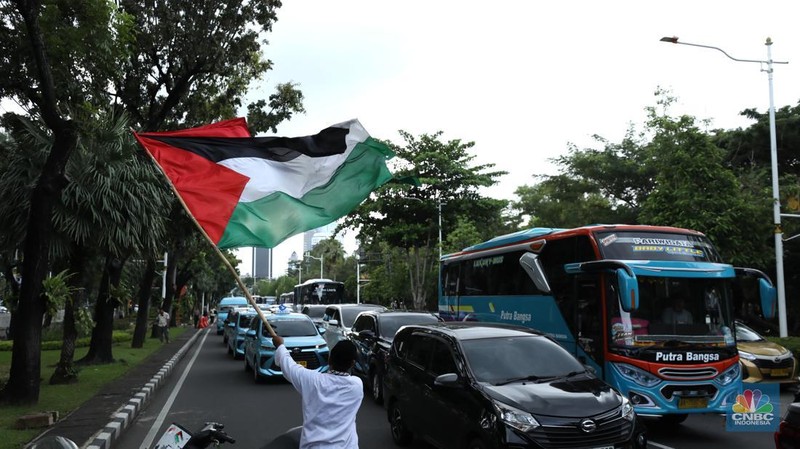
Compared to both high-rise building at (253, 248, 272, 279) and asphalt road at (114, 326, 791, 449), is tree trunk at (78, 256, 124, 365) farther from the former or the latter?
high-rise building at (253, 248, 272, 279)

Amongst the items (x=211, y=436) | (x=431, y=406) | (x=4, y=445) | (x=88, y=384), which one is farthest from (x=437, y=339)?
(x=88, y=384)

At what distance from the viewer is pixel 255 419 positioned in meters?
10.3

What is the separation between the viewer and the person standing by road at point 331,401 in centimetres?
385

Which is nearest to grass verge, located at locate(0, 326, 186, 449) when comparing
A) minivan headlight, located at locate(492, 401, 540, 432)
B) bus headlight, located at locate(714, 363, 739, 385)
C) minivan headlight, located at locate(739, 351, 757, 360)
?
minivan headlight, located at locate(492, 401, 540, 432)

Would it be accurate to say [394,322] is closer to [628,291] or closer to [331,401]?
[628,291]

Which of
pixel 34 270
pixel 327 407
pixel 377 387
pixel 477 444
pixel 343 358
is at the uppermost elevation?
pixel 34 270

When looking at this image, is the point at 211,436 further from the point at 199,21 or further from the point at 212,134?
the point at 199,21

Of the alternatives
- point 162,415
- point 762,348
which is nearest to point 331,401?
point 162,415

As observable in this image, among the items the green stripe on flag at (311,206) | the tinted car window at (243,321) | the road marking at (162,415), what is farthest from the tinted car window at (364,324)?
the tinted car window at (243,321)

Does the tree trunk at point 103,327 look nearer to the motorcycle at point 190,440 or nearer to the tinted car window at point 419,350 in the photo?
the tinted car window at point 419,350

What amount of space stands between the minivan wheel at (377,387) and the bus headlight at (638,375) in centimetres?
456

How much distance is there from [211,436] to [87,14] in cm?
925

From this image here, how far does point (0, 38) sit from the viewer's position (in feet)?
38.2

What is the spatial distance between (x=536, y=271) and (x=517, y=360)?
4.31m
